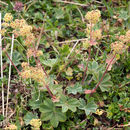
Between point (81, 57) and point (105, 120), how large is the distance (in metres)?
0.87

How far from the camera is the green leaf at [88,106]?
2.45 meters

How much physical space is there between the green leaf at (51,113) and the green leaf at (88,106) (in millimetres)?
242

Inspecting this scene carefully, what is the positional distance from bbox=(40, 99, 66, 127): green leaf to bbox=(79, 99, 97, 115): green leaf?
0.79 feet

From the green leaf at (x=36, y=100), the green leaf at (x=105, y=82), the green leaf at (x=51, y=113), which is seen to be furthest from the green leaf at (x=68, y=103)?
the green leaf at (x=105, y=82)

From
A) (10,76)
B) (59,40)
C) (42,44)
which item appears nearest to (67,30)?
(59,40)

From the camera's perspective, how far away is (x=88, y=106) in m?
2.49

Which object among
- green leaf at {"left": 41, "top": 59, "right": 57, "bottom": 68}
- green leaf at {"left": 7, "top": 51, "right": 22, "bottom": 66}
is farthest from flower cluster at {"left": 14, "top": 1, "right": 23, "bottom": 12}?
green leaf at {"left": 41, "top": 59, "right": 57, "bottom": 68}

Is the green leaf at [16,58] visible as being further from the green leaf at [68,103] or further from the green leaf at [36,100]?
the green leaf at [68,103]

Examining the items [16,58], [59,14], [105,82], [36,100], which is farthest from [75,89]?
[59,14]

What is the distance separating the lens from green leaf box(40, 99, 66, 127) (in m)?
2.39

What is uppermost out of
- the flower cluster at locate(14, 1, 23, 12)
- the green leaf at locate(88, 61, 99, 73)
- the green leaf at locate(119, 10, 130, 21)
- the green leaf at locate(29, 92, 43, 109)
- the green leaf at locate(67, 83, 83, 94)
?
the flower cluster at locate(14, 1, 23, 12)

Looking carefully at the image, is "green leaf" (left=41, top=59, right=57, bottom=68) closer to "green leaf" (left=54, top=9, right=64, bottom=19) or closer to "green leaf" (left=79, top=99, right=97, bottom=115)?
"green leaf" (left=79, top=99, right=97, bottom=115)

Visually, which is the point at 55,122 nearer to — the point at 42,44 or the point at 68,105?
the point at 68,105

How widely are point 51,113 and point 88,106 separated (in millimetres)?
421
